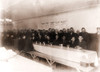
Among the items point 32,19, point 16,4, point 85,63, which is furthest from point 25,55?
point 85,63

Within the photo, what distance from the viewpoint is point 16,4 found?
1.02m

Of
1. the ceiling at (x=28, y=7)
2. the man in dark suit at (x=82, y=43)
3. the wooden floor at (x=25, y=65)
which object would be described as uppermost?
the ceiling at (x=28, y=7)

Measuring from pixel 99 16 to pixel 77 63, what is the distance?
0.51 meters

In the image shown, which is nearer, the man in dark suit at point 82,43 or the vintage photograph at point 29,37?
the vintage photograph at point 29,37

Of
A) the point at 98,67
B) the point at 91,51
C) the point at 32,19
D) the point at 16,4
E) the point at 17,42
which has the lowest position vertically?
the point at 98,67

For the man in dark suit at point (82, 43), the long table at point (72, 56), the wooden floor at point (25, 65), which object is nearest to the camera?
the wooden floor at point (25, 65)

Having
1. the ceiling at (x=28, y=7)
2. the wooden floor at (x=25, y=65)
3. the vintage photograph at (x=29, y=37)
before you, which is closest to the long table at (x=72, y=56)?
the vintage photograph at (x=29, y=37)

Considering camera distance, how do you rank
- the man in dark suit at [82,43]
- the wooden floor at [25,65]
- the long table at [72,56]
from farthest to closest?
the man in dark suit at [82,43] < the long table at [72,56] < the wooden floor at [25,65]

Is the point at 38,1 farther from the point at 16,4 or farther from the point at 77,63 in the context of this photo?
the point at 77,63

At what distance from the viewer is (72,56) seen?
1.34 m

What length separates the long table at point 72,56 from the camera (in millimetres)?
1140

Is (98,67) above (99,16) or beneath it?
beneath

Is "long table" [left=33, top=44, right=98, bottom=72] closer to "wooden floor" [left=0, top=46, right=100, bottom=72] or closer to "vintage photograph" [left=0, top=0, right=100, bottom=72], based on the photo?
"vintage photograph" [left=0, top=0, right=100, bottom=72]

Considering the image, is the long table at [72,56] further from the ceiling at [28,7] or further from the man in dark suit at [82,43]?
the ceiling at [28,7]
